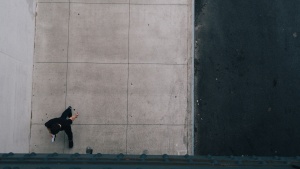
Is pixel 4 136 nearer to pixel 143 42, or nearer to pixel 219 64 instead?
pixel 143 42

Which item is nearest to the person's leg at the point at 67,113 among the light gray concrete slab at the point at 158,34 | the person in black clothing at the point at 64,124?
the person in black clothing at the point at 64,124

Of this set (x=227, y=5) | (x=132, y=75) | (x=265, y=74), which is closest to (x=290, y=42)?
(x=265, y=74)

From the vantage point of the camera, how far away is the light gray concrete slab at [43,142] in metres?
6.96

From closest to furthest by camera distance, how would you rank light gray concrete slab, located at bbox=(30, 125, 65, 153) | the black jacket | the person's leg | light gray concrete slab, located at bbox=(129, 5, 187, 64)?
1. the black jacket
2. the person's leg
3. light gray concrete slab, located at bbox=(30, 125, 65, 153)
4. light gray concrete slab, located at bbox=(129, 5, 187, 64)

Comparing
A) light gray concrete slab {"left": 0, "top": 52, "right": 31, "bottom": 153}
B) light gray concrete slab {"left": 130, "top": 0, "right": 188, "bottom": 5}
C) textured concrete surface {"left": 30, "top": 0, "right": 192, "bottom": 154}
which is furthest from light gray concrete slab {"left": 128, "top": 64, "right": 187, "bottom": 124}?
light gray concrete slab {"left": 0, "top": 52, "right": 31, "bottom": 153}

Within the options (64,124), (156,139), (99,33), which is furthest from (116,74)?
(156,139)

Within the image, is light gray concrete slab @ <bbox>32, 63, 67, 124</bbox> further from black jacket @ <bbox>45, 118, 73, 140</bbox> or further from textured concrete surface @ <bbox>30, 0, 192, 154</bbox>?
black jacket @ <bbox>45, 118, 73, 140</bbox>

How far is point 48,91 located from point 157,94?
2.46 meters

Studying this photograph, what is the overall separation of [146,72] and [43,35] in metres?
2.50

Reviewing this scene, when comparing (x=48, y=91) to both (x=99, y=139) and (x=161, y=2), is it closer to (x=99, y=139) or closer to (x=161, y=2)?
(x=99, y=139)

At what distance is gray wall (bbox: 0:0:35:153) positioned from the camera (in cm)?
556

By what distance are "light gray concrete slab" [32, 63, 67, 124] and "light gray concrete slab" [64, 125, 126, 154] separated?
635mm

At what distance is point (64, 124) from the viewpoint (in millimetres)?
6441

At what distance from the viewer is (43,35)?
23.6 ft
